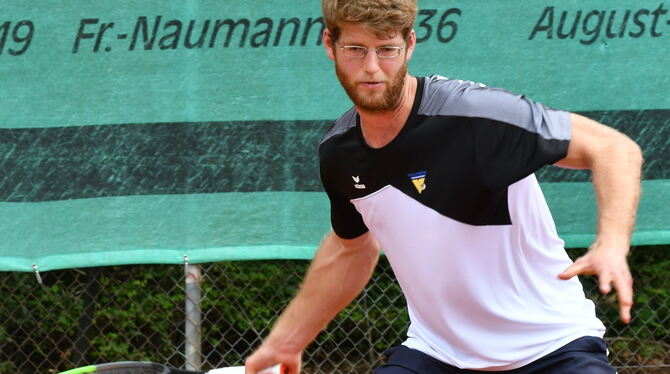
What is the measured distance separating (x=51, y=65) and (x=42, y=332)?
1363mm

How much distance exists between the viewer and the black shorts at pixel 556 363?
8.47 feet

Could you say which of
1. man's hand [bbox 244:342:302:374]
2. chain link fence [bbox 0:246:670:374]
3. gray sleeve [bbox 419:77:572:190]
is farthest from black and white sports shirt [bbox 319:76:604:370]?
chain link fence [bbox 0:246:670:374]

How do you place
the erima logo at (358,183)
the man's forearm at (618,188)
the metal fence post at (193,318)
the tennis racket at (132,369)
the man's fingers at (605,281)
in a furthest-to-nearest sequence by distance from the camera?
the metal fence post at (193,318) → the tennis racket at (132,369) → the erima logo at (358,183) → the man's forearm at (618,188) → the man's fingers at (605,281)

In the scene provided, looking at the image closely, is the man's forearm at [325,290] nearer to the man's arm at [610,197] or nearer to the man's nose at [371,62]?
the man's nose at [371,62]

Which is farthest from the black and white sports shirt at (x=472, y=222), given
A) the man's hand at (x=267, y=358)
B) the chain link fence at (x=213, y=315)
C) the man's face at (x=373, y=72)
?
the chain link fence at (x=213, y=315)

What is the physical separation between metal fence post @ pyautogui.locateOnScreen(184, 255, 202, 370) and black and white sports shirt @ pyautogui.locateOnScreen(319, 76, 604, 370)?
1814 mm

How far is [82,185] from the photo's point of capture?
4352mm

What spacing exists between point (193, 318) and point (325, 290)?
1.69 metres

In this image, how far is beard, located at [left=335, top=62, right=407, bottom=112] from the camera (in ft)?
8.34

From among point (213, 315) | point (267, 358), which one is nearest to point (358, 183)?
point (267, 358)

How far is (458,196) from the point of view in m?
2.59

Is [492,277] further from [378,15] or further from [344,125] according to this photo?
[378,15]

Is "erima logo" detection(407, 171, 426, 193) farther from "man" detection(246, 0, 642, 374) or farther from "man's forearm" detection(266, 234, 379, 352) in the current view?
"man's forearm" detection(266, 234, 379, 352)

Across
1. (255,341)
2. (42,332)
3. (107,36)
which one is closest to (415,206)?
(107,36)
